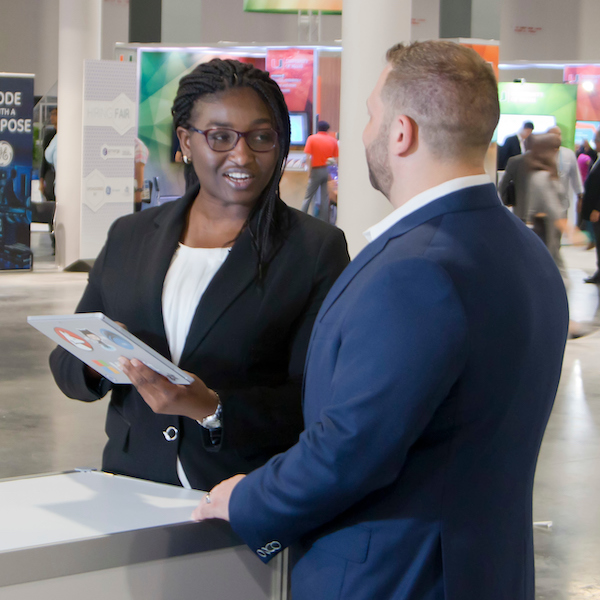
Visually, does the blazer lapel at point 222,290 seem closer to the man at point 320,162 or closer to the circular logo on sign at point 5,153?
the circular logo on sign at point 5,153

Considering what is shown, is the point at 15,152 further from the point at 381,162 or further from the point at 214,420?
the point at 381,162

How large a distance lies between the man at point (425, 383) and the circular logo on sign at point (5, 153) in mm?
10068

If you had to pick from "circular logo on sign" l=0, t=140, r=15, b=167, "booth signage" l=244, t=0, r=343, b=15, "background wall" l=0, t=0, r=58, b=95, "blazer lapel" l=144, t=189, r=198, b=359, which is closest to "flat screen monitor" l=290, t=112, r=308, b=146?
"booth signage" l=244, t=0, r=343, b=15

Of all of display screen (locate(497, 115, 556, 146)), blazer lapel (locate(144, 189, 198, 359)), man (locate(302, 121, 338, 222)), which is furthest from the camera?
display screen (locate(497, 115, 556, 146))

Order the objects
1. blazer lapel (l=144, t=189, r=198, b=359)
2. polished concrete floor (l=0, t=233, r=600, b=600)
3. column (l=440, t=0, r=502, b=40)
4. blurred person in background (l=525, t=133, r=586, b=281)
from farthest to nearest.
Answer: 1. column (l=440, t=0, r=502, b=40)
2. blurred person in background (l=525, t=133, r=586, b=281)
3. polished concrete floor (l=0, t=233, r=600, b=600)
4. blazer lapel (l=144, t=189, r=198, b=359)

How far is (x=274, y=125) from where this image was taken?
1.75 m

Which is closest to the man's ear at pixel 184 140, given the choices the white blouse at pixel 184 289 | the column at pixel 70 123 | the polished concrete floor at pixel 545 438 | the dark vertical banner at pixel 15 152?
the white blouse at pixel 184 289

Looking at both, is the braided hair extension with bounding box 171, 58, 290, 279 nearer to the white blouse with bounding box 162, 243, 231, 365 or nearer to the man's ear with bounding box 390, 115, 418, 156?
the white blouse with bounding box 162, 243, 231, 365

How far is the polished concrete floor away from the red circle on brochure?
2.36 meters

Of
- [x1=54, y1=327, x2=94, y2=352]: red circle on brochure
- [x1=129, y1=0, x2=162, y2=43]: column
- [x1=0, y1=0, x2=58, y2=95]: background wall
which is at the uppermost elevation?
[x1=0, y1=0, x2=58, y2=95]: background wall

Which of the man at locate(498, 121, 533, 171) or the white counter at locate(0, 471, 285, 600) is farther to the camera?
the man at locate(498, 121, 533, 171)

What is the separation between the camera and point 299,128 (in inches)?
483

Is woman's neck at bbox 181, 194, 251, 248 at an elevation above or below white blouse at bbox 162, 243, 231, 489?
above

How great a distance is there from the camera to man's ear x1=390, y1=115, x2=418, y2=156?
3.86ft
